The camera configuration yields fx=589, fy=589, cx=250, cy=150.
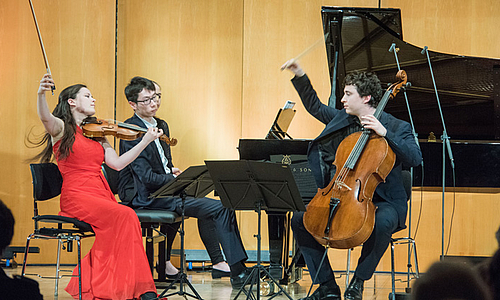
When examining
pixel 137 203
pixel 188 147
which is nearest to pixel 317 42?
pixel 188 147

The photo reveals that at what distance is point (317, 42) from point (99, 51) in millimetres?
1823

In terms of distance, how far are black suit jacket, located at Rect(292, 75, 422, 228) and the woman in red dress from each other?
35.1 inches

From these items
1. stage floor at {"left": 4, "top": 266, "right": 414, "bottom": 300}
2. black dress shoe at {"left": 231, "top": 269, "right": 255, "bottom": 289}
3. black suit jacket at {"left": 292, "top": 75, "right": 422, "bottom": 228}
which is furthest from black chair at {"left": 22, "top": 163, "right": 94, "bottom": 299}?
black suit jacket at {"left": 292, "top": 75, "right": 422, "bottom": 228}

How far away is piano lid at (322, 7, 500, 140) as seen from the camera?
401 cm

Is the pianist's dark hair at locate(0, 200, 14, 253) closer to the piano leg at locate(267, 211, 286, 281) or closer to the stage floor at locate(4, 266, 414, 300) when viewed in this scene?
the stage floor at locate(4, 266, 414, 300)

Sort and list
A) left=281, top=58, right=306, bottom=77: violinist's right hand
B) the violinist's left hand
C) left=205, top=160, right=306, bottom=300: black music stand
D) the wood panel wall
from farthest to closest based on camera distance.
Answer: the wood panel wall → left=281, top=58, right=306, bottom=77: violinist's right hand → the violinist's left hand → left=205, top=160, right=306, bottom=300: black music stand

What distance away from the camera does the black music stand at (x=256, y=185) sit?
2.65m

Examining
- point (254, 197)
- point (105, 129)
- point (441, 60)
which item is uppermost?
point (441, 60)

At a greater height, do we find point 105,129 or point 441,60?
point 441,60

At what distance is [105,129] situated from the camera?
339cm

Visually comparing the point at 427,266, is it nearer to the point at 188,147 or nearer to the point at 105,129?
the point at 105,129

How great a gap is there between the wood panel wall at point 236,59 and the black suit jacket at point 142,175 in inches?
49.8

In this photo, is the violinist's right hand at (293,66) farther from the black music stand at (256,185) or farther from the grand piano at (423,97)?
the black music stand at (256,185)

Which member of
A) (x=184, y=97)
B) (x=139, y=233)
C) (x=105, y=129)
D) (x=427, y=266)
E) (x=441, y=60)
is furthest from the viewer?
(x=184, y=97)
